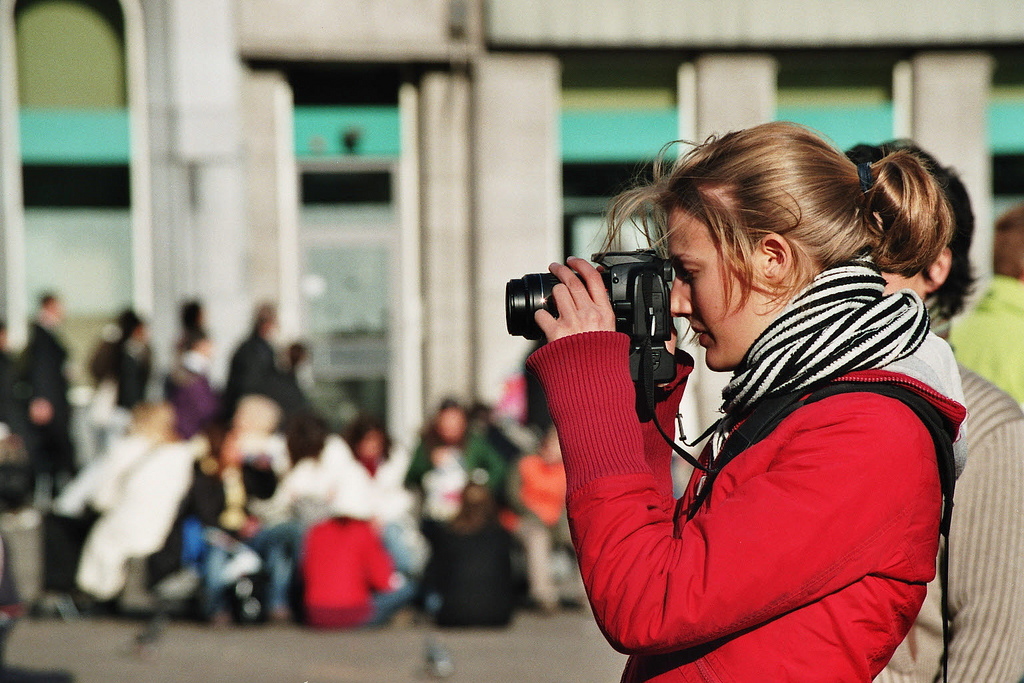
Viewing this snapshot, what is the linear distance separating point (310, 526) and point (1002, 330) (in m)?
5.67

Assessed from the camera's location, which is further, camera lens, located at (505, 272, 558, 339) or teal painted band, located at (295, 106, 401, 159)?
teal painted band, located at (295, 106, 401, 159)

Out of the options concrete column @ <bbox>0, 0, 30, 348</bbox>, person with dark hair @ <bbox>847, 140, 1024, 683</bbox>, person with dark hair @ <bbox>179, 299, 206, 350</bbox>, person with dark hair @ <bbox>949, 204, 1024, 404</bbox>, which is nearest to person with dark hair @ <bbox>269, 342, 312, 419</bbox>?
person with dark hair @ <bbox>179, 299, 206, 350</bbox>

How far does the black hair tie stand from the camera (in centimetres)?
175

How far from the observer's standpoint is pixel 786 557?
1495mm

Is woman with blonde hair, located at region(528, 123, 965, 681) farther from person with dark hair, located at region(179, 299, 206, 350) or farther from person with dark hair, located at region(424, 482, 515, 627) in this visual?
person with dark hair, located at region(179, 299, 206, 350)

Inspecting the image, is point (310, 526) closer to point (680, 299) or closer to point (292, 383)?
point (292, 383)

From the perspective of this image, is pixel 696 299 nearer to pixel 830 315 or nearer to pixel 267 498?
pixel 830 315

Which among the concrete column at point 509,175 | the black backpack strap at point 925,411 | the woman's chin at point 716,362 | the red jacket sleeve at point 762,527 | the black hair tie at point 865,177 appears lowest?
the red jacket sleeve at point 762,527

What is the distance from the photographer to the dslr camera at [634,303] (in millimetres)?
1726

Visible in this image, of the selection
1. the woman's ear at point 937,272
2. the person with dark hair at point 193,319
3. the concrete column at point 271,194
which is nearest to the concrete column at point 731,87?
the concrete column at point 271,194

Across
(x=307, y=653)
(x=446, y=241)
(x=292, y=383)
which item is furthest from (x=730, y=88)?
(x=307, y=653)

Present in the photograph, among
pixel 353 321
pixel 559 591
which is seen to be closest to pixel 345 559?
pixel 559 591

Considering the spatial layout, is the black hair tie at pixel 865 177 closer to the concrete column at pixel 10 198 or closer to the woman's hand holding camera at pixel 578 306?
the woman's hand holding camera at pixel 578 306

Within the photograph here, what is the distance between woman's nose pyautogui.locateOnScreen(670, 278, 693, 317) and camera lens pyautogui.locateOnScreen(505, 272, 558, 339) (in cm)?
18
